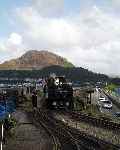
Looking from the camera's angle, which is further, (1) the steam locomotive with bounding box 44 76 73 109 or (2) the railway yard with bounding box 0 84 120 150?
(1) the steam locomotive with bounding box 44 76 73 109

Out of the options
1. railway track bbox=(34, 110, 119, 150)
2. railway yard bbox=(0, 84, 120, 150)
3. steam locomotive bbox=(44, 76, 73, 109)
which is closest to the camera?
railway track bbox=(34, 110, 119, 150)

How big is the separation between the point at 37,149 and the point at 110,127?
43.9ft

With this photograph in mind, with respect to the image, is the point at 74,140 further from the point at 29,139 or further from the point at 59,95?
the point at 59,95

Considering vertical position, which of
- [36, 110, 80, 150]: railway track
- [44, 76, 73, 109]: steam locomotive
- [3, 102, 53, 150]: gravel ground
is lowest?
[3, 102, 53, 150]: gravel ground

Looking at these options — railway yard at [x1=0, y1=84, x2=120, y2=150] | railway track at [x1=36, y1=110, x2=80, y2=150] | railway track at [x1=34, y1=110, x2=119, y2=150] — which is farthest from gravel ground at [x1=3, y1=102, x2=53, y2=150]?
railway track at [x1=34, y1=110, x2=119, y2=150]

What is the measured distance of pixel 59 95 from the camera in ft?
217

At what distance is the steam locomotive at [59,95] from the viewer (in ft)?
216

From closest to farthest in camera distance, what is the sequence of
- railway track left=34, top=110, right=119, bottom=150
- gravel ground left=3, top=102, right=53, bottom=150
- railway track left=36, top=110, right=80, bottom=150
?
railway track left=34, top=110, right=119, bottom=150 → railway track left=36, top=110, right=80, bottom=150 → gravel ground left=3, top=102, right=53, bottom=150

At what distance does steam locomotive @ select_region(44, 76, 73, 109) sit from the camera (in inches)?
2596

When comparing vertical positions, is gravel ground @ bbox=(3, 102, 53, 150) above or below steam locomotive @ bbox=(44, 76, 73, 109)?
below

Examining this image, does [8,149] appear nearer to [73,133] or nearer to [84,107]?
[73,133]

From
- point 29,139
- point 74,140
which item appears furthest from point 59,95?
point 74,140

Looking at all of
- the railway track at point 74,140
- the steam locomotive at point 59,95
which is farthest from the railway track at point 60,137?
the steam locomotive at point 59,95

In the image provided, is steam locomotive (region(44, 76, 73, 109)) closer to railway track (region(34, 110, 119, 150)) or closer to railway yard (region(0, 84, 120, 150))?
railway yard (region(0, 84, 120, 150))
